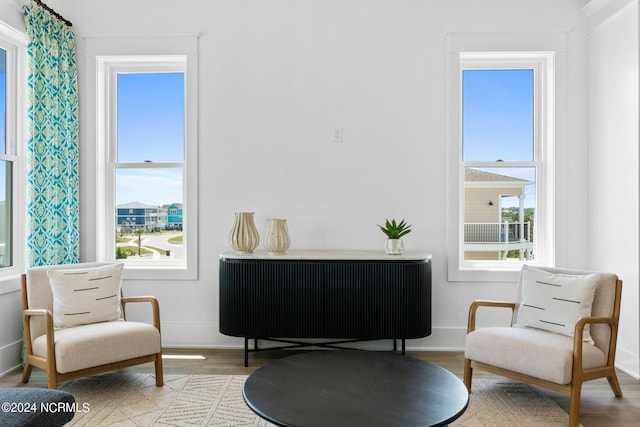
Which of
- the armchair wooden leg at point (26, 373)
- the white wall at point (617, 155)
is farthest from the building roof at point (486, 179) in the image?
the armchair wooden leg at point (26, 373)

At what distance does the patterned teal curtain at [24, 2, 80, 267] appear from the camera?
3332 millimetres

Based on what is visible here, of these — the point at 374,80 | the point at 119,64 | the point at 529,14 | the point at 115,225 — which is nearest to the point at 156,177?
the point at 115,225

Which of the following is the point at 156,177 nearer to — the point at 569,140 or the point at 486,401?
the point at 486,401

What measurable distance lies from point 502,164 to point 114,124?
3.31 meters

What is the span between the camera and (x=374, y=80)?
378cm

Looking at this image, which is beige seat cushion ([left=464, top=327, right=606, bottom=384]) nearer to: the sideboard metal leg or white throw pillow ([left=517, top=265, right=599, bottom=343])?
white throw pillow ([left=517, top=265, right=599, bottom=343])

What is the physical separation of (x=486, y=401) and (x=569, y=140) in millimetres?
2214

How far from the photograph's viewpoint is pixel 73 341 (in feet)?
8.61

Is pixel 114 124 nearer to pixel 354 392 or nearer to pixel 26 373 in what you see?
pixel 26 373

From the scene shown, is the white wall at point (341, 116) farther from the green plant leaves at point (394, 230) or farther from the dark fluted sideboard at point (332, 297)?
the dark fluted sideboard at point (332, 297)

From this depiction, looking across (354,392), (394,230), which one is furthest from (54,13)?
(354,392)

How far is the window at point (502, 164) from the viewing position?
3.89 m

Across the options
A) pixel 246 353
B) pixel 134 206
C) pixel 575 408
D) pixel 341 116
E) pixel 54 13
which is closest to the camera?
pixel 575 408

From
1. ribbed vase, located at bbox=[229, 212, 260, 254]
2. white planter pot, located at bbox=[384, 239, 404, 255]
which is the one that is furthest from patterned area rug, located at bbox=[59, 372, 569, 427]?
white planter pot, located at bbox=[384, 239, 404, 255]
